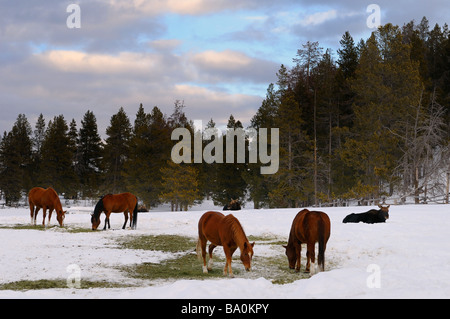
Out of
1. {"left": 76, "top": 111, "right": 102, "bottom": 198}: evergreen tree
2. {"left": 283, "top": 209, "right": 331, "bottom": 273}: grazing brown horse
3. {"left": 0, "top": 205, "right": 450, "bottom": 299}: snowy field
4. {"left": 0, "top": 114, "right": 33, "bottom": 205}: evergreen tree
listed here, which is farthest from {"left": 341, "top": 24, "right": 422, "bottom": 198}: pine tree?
{"left": 0, "top": 114, "right": 33, "bottom": 205}: evergreen tree

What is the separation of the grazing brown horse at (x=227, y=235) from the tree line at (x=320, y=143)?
23.1m

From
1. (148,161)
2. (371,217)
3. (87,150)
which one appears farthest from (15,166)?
(371,217)

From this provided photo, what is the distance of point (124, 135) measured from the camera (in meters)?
61.0

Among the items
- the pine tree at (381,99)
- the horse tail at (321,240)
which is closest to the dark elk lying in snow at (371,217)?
the horse tail at (321,240)

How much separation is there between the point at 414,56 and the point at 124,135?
42.1m

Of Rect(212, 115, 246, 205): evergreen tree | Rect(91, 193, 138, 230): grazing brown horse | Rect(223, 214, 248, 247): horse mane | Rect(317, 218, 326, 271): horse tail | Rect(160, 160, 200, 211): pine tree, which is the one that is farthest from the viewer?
Rect(212, 115, 246, 205): evergreen tree

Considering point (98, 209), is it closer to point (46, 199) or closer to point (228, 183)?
point (46, 199)

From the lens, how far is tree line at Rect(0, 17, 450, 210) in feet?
118

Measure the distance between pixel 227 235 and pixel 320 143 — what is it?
131ft

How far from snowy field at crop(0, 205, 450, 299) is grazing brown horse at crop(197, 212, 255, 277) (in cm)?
54

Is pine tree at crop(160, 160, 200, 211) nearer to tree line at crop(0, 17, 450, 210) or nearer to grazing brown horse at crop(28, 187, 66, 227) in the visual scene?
tree line at crop(0, 17, 450, 210)

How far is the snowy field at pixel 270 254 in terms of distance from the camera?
7148 mm
